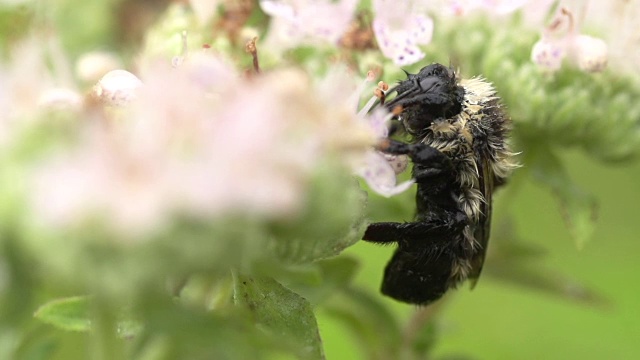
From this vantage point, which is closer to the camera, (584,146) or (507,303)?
(584,146)

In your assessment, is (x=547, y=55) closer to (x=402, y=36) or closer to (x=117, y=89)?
(x=402, y=36)

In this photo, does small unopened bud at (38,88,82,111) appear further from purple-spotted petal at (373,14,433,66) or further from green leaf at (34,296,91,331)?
purple-spotted petal at (373,14,433,66)

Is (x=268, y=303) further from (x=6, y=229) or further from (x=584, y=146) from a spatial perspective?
(x=584, y=146)

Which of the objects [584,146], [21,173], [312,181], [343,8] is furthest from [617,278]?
[21,173]

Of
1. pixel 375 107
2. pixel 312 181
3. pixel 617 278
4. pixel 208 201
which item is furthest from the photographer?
pixel 617 278

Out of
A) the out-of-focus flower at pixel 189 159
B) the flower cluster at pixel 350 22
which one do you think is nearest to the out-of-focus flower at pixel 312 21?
the flower cluster at pixel 350 22

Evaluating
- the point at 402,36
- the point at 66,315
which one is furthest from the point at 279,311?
the point at 402,36
